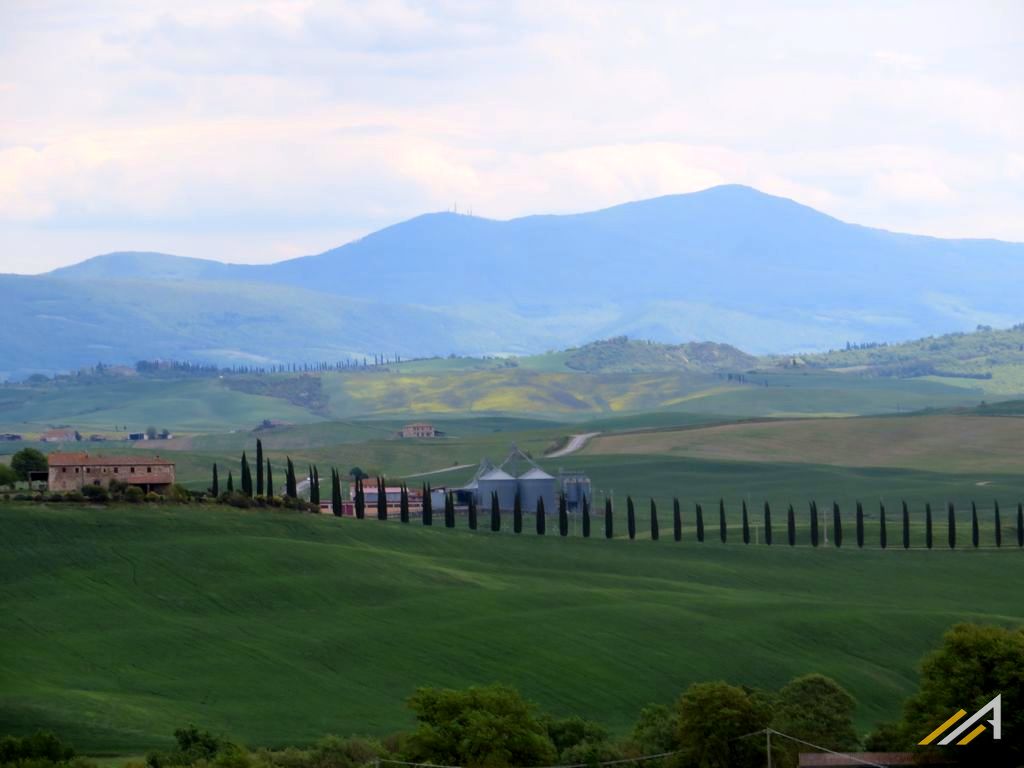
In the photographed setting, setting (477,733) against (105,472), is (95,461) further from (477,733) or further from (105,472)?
(477,733)

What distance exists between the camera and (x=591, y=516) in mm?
153250

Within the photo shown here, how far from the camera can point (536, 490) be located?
158000 mm

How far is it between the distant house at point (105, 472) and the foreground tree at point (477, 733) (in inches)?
2202

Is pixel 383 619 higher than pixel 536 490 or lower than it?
lower

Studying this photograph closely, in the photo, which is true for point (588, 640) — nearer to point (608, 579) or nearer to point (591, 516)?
point (608, 579)

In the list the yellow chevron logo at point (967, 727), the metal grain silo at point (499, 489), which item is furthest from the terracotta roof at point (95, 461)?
the yellow chevron logo at point (967, 727)

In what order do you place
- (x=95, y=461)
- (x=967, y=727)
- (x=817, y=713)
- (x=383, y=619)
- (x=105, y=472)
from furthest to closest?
(x=95, y=461)
(x=105, y=472)
(x=383, y=619)
(x=817, y=713)
(x=967, y=727)

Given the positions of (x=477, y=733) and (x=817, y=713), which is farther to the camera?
(x=817, y=713)

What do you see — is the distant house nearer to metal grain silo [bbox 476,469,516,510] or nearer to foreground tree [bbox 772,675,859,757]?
metal grain silo [bbox 476,469,516,510]

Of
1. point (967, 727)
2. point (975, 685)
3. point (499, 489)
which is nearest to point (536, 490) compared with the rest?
point (499, 489)

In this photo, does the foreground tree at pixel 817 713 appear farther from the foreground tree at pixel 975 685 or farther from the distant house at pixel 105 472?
the distant house at pixel 105 472

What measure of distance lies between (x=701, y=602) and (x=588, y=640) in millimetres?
13006

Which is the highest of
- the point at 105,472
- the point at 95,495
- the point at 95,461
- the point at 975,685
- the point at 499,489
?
the point at 95,461

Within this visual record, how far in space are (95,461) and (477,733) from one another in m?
61.5
